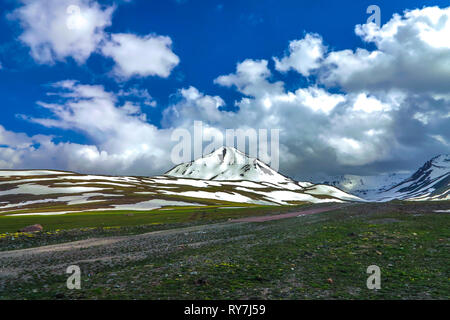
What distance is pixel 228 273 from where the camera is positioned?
61.1 ft

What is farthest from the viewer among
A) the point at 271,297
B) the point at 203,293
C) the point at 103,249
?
the point at 103,249

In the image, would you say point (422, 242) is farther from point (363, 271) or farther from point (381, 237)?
point (363, 271)

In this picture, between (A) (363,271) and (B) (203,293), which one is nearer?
(B) (203,293)

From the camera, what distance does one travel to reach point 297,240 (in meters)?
30.6

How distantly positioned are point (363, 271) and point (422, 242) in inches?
499
